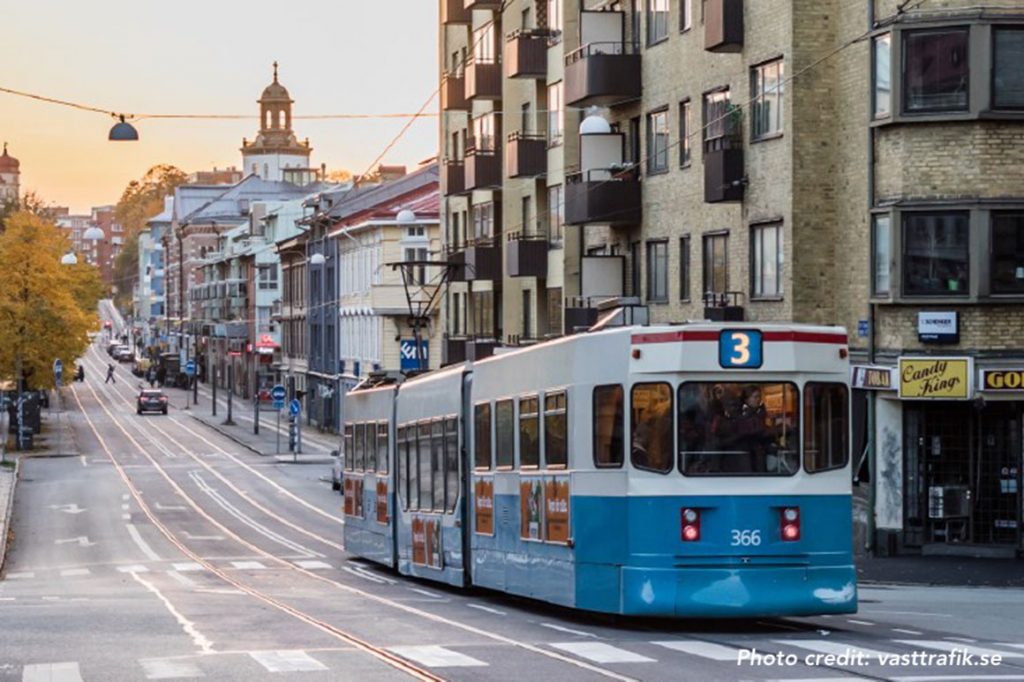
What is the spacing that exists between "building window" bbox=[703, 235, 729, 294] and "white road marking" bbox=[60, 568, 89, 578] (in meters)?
13.7

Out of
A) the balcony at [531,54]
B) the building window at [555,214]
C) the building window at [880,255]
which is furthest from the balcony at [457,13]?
the building window at [880,255]

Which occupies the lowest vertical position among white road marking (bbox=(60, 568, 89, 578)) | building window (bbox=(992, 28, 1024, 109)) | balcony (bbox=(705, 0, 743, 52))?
white road marking (bbox=(60, 568, 89, 578))

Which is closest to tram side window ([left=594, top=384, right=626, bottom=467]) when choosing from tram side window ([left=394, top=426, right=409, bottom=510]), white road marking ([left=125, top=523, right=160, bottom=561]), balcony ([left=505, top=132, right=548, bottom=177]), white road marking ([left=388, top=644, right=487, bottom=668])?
white road marking ([left=388, top=644, right=487, bottom=668])

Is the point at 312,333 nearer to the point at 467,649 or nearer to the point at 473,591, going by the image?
the point at 473,591

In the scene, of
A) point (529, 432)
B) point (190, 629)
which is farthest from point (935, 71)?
point (190, 629)

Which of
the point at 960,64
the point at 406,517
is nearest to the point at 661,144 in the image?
the point at 960,64

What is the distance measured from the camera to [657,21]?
4634cm

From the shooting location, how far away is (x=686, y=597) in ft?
62.2

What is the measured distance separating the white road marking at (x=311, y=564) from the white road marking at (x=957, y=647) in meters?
22.2

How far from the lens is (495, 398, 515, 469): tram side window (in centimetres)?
2289

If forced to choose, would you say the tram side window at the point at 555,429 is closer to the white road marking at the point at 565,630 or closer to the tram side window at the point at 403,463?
the white road marking at the point at 565,630

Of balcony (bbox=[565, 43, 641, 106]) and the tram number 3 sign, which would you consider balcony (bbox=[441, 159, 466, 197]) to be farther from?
the tram number 3 sign

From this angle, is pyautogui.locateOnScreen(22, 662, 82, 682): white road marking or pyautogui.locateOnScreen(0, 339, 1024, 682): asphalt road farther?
pyautogui.locateOnScreen(0, 339, 1024, 682): asphalt road

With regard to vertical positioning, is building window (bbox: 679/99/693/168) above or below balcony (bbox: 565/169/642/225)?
above
